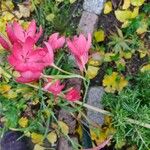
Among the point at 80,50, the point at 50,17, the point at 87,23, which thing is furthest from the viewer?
the point at 50,17

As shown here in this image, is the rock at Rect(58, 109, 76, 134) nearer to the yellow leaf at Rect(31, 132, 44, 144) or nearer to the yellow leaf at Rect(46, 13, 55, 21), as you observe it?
the yellow leaf at Rect(31, 132, 44, 144)

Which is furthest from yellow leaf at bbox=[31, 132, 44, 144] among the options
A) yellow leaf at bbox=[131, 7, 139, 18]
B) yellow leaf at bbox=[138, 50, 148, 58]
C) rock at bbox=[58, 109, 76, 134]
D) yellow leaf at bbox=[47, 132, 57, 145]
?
yellow leaf at bbox=[131, 7, 139, 18]

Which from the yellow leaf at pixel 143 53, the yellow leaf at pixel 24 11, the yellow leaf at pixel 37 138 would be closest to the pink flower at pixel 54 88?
the yellow leaf at pixel 37 138

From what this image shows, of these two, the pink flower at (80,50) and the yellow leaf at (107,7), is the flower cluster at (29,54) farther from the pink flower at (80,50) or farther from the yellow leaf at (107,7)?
the yellow leaf at (107,7)

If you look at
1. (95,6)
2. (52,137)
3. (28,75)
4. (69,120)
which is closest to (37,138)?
(52,137)

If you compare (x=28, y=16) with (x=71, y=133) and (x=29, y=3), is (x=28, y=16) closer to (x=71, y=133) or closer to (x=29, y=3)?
(x=29, y=3)

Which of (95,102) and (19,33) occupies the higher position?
(19,33)

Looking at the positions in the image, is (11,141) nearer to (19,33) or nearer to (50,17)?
(50,17)

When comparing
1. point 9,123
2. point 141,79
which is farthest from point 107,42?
point 9,123
